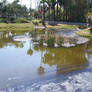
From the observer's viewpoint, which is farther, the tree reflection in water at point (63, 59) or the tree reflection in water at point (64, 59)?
the tree reflection in water at point (64, 59)

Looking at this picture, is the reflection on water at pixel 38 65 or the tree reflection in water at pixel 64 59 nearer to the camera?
the reflection on water at pixel 38 65

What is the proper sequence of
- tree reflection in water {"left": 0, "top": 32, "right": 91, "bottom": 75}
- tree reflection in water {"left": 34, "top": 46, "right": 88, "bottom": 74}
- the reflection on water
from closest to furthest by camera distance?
the reflection on water, tree reflection in water {"left": 0, "top": 32, "right": 91, "bottom": 75}, tree reflection in water {"left": 34, "top": 46, "right": 88, "bottom": 74}

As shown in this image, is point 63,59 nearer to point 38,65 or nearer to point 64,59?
point 64,59

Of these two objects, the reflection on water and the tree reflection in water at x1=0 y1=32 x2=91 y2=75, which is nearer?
the reflection on water

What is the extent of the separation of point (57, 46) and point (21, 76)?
8.11m

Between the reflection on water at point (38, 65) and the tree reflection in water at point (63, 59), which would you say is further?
the tree reflection in water at point (63, 59)

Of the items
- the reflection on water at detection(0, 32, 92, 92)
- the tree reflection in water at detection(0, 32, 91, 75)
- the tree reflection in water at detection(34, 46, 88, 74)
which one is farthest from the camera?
the tree reflection in water at detection(34, 46, 88, 74)

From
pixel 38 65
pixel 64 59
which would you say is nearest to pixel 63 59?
pixel 64 59

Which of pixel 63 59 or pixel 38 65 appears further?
pixel 63 59

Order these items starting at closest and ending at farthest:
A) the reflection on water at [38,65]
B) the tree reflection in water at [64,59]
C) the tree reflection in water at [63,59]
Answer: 1. the reflection on water at [38,65]
2. the tree reflection in water at [63,59]
3. the tree reflection in water at [64,59]

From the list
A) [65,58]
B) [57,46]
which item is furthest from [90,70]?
[57,46]

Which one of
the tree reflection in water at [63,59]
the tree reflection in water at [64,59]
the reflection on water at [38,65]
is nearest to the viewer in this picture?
the reflection on water at [38,65]

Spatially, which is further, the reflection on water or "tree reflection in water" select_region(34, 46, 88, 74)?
"tree reflection in water" select_region(34, 46, 88, 74)

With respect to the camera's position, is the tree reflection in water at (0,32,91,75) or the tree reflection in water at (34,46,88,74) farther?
the tree reflection in water at (34,46,88,74)
